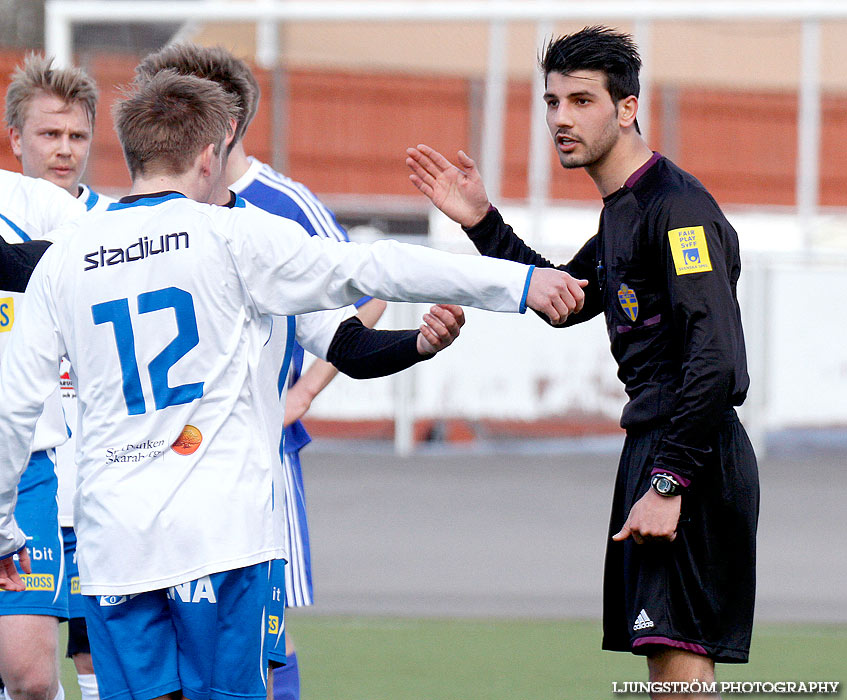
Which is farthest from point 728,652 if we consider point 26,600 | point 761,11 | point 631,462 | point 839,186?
point 839,186

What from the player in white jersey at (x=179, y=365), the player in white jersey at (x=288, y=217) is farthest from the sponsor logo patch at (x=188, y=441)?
the player in white jersey at (x=288, y=217)

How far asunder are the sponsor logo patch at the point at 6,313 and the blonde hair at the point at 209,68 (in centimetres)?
76

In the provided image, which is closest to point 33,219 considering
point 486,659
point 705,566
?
point 705,566

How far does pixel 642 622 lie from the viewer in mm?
3316

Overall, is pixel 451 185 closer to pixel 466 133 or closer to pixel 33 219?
pixel 33 219

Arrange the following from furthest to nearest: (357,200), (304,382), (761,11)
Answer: (357,200) → (761,11) → (304,382)

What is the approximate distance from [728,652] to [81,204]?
2332 millimetres

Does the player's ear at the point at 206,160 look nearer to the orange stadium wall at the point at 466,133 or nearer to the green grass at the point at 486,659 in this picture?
the green grass at the point at 486,659

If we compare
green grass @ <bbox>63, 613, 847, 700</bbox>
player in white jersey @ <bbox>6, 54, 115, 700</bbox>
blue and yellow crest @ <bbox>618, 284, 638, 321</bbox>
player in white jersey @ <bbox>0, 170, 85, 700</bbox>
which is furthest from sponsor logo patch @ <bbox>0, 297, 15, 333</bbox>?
green grass @ <bbox>63, 613, 847, 700</bbox>

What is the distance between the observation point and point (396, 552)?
A: 8.27 metres

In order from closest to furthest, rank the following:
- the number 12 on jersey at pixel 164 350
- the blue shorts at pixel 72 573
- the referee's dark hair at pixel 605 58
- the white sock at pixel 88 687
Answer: the number 12 on jersey at pixel 164 350 < the referee's dark hair at pixel 605 58 < the blue shorts at pixel 72 573 < the white sock at pixel 88 687

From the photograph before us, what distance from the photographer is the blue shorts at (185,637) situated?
2.87m

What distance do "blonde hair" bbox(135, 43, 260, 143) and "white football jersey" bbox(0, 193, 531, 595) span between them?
0.88 m

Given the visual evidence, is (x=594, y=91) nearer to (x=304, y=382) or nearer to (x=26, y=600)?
(x=304, y=382)
